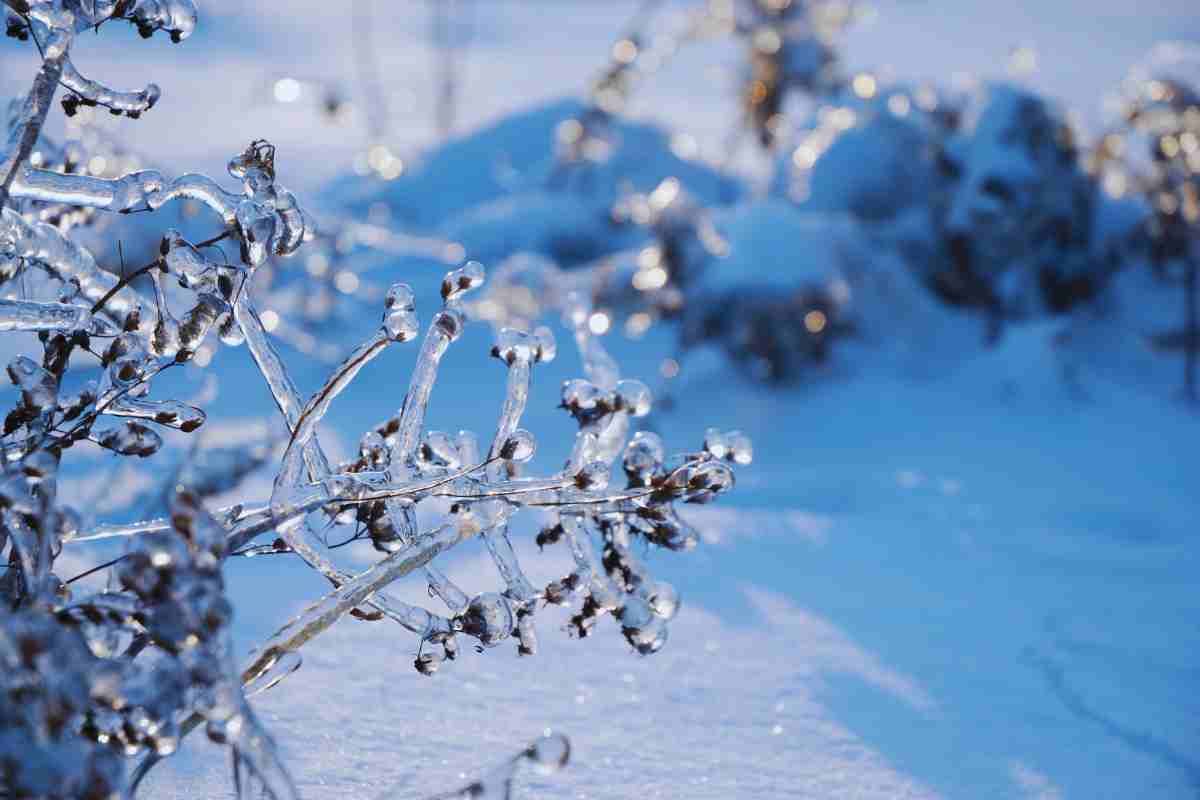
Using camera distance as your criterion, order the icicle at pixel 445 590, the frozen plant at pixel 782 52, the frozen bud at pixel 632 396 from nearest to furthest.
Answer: the icicle at pixel 445 590 → the frozen bud at pixel 632 396 → the frozen plant at pixel 782 52

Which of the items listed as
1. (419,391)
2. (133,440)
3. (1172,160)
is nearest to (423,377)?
(419,391)

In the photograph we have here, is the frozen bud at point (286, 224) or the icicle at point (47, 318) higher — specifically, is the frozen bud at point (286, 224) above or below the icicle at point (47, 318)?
above

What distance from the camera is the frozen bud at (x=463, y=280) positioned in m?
1.24

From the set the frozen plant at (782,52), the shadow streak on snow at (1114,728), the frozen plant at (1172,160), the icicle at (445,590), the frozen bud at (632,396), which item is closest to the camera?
the icicle at (445,590)

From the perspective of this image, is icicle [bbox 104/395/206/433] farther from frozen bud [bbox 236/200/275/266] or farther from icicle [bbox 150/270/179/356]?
frozen bud [bbox 236/200/275/266]

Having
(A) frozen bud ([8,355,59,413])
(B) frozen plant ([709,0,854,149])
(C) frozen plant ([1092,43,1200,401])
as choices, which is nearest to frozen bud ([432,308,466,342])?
(A) frozen bud ([8,355,59,413])

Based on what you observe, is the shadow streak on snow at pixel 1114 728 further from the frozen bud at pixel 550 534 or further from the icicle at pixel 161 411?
the icicle at pixel 161 411

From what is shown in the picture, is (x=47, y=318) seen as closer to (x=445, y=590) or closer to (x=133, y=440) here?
(x=133, y=440)

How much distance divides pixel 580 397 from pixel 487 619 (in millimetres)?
293

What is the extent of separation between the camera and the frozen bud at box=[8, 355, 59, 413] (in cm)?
114

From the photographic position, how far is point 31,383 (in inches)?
45.0

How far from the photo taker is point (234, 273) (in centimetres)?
117

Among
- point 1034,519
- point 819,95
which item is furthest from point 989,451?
point 819,95

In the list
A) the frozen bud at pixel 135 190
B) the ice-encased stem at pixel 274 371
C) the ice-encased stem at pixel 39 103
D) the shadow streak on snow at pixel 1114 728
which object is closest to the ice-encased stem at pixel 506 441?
the ice-encased stem at pixel 274 371
